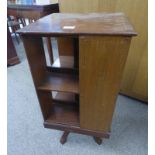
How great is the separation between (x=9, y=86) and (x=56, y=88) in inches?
51.6

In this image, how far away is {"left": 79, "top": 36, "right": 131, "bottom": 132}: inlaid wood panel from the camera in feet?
2.21

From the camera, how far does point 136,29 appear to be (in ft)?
4.08

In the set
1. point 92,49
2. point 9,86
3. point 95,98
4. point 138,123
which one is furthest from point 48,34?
point 9,86

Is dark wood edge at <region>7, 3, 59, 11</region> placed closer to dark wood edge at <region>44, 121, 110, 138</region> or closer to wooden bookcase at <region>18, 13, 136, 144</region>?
wooden bookcase at <region>18, 13, 136, 144</region>

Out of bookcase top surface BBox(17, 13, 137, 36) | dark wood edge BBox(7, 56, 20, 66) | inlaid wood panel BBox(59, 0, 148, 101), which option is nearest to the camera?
bookcase top surface BBox(17, 13, 137, 36)

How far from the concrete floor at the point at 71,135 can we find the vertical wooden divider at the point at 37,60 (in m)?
0.39

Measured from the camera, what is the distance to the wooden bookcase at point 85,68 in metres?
0.68

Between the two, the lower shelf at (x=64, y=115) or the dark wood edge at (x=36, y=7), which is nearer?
the lower shelf at (x=64, y=115)

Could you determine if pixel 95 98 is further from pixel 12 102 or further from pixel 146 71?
pixel 12 102

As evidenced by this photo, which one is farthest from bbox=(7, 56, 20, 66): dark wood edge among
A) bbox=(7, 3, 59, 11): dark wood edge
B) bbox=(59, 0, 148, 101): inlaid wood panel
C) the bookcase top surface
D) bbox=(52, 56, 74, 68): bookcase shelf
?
the bookcase top surface

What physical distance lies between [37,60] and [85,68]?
1.03ft

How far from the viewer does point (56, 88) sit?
35.5 inches

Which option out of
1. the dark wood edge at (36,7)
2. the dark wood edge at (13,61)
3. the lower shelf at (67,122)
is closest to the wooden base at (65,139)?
the lower shelf at (67,122)

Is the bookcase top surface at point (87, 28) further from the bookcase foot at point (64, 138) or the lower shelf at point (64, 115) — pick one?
the bookcase foot at point (64, 138)
